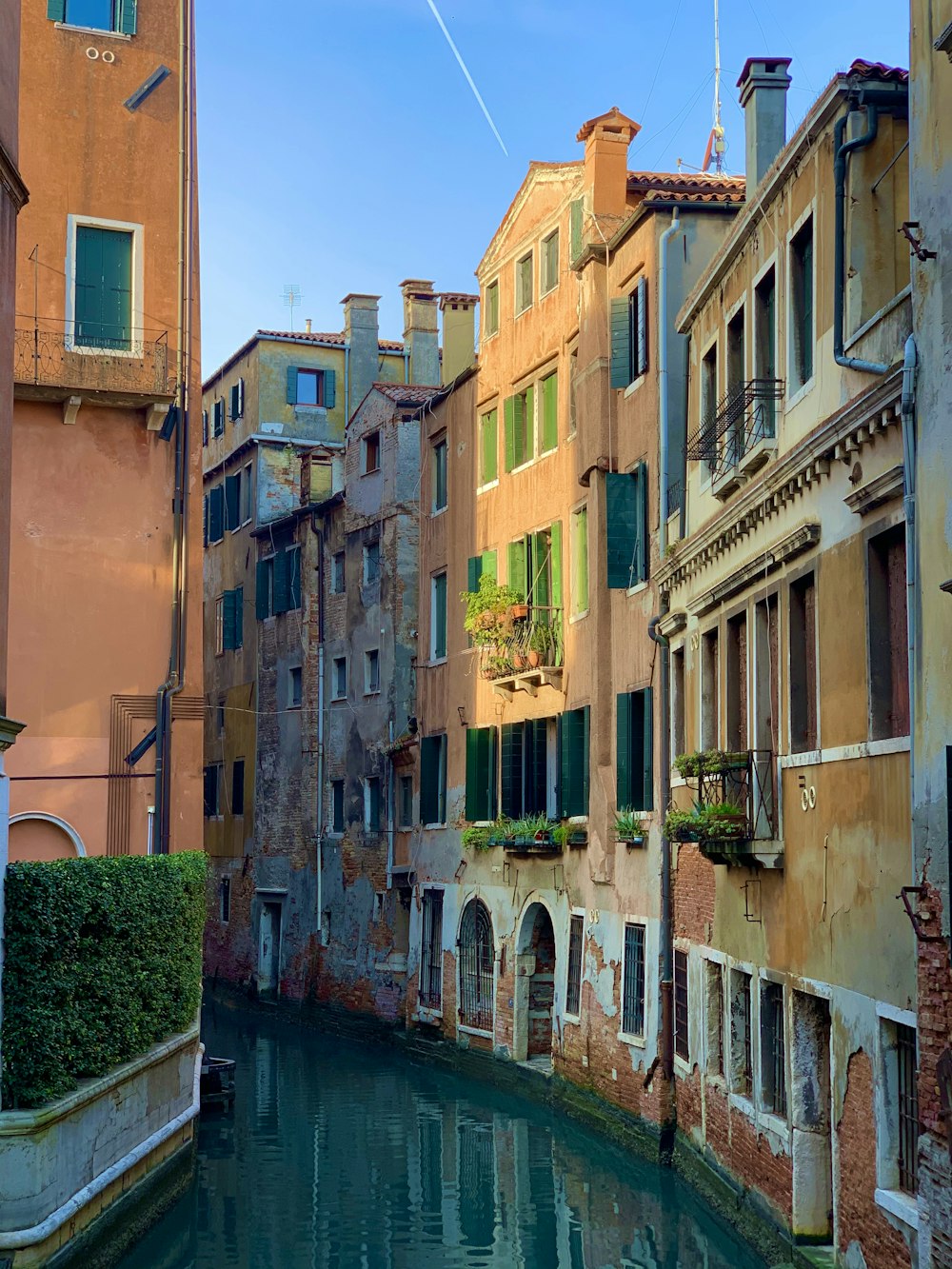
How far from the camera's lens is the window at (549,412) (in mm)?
25781

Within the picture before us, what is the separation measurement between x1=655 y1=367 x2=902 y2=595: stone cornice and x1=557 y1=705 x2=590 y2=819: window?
471 cm

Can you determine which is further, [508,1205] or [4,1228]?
[508,1205]

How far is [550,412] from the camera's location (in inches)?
1025

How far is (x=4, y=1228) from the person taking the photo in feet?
39.8

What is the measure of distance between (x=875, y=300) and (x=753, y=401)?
3.33m

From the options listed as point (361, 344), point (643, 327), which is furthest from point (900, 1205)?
point (361, 344)

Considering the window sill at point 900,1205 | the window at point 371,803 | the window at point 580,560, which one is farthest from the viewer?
the window at point 371,803

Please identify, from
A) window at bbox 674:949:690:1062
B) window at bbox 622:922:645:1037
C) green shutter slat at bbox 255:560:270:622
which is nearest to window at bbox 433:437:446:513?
green shutter slat at bbox 255:560:270:622

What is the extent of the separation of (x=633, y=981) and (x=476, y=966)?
7.04 metres

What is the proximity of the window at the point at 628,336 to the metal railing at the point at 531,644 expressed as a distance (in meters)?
4.20

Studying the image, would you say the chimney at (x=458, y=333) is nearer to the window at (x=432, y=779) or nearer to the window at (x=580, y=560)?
the window at (x=432, y=779)

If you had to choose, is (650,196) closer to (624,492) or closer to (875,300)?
(624,492)

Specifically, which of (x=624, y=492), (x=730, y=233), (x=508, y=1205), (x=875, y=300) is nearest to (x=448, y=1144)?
(x=508, y=1205)

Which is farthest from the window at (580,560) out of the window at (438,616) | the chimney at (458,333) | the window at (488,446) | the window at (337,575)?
the window at (337,575)
